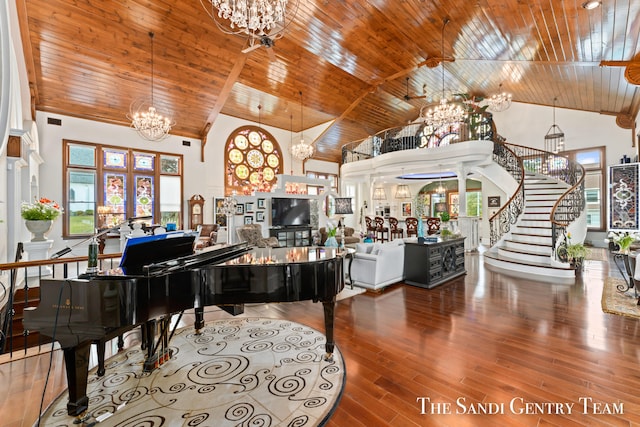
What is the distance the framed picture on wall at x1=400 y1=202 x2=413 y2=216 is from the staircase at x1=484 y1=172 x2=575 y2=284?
5918mm

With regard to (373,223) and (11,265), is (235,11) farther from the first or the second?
(373,223)

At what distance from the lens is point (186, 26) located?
21.1 ft

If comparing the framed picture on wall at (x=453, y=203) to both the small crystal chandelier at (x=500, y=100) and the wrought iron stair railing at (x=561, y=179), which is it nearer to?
the wrought iron stair railing at (x=561, y=179)

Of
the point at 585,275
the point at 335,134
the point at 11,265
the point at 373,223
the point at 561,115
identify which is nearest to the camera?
the point at 11,265

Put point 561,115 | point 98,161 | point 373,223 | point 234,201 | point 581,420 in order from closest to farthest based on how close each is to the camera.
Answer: point 581,420 → point 98,161 → point 234,201 → point 561,115 → point 373,223

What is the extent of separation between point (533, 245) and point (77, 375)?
27.7 feet

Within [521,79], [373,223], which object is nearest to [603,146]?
[521,79]

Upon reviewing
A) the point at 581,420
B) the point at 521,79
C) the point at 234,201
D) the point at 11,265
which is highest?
the point at 521,79

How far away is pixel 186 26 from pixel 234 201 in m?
4.78

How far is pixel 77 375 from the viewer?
1885 mm

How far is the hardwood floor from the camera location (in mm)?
1963

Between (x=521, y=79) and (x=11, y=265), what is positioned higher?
(x=521, y=79)

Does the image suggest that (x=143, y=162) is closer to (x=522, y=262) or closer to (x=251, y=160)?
(x=251, y=160)

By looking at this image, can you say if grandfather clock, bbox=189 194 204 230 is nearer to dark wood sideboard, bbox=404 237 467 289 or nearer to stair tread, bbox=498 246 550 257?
dark wood sideboard, bbox=404 237 467 289
